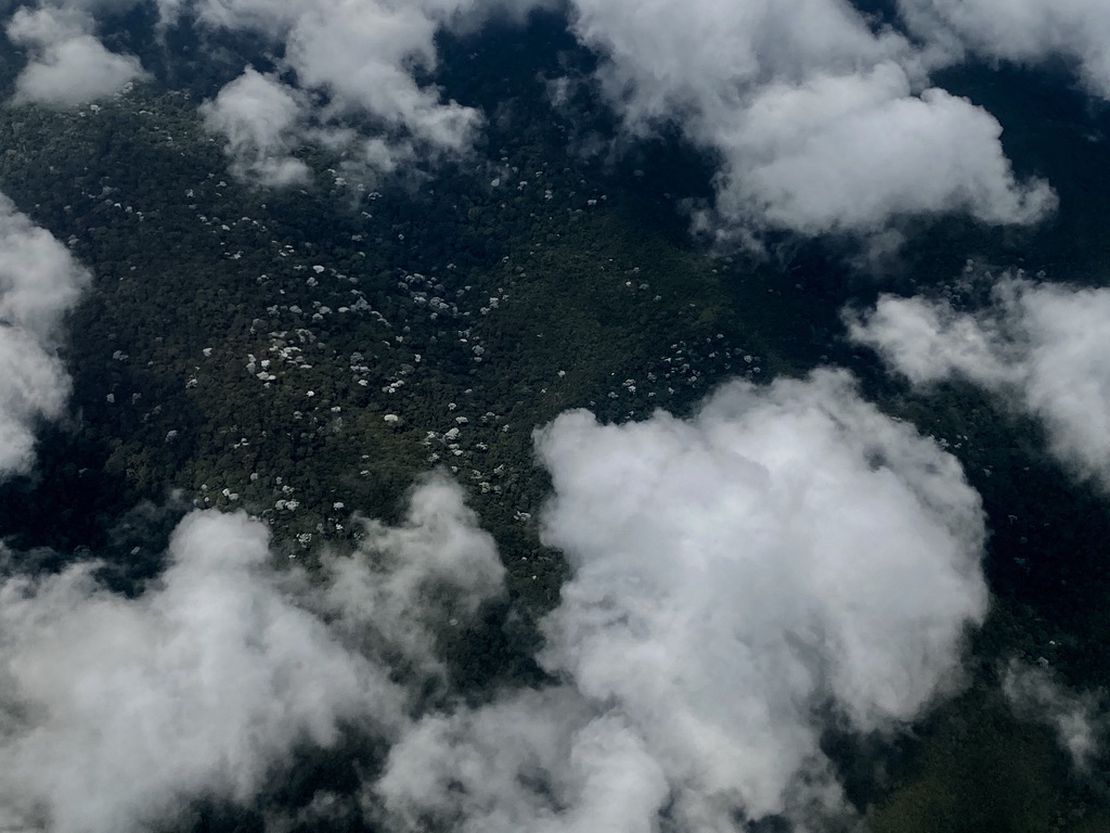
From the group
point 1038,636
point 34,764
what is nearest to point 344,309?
point 34,764

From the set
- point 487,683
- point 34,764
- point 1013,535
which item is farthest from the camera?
point 1013,535

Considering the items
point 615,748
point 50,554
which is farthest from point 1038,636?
point 50,554

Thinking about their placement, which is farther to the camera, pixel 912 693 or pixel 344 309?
pixel 344 309

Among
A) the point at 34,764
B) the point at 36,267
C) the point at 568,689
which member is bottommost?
the point at 568,689

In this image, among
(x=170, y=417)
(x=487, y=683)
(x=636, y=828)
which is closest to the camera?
(x=636, y=828)

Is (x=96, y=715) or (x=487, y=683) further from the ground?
(x=96, y=715)

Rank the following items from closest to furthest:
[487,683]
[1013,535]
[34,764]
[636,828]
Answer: [34,764] → [636,828] → [487,683] → [1013,535]

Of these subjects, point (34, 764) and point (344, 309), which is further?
point (344, 309)

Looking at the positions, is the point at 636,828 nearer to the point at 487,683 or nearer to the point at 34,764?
the point at 487,683

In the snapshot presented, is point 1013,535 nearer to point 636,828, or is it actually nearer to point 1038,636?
point 1038,636
